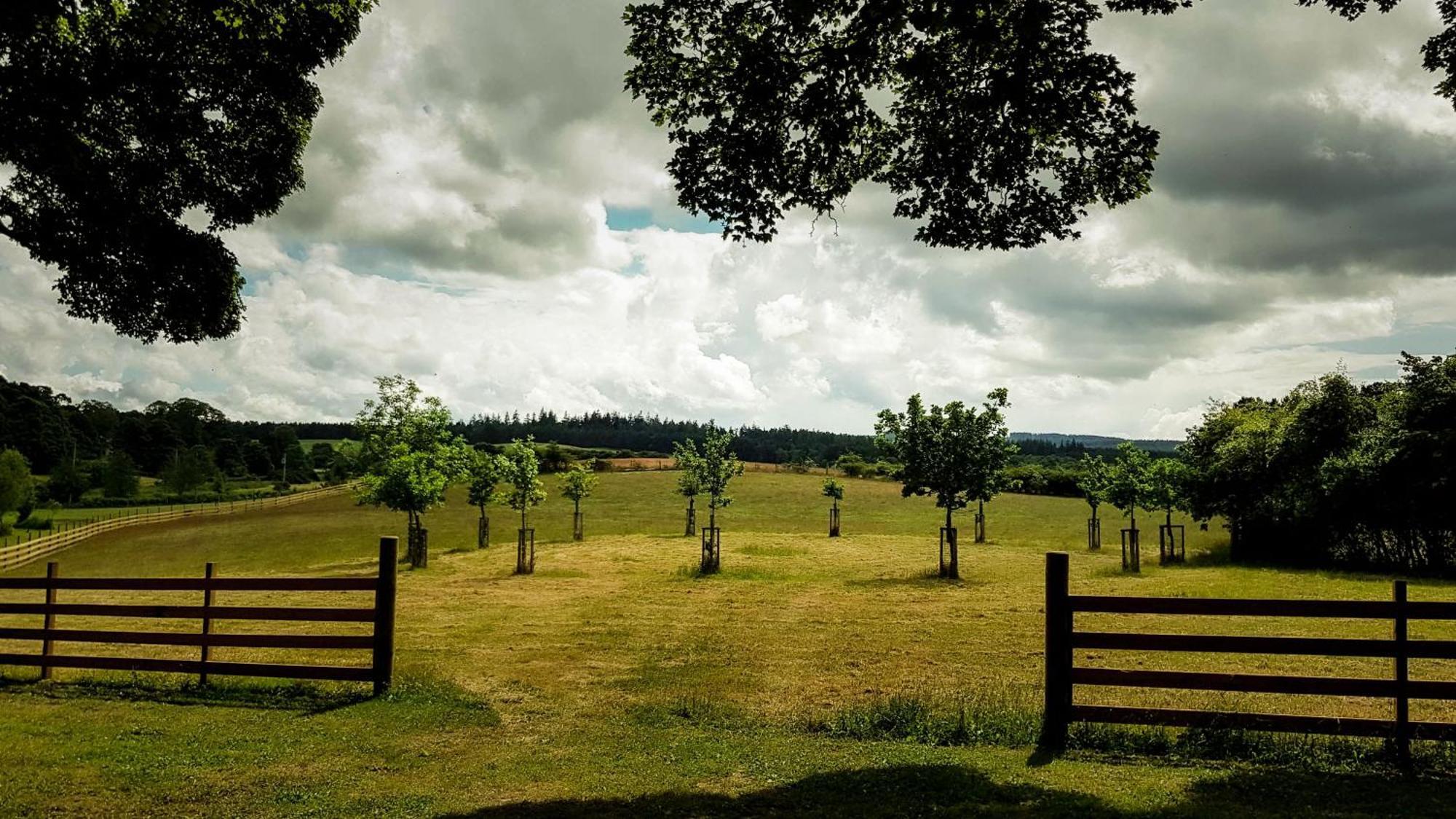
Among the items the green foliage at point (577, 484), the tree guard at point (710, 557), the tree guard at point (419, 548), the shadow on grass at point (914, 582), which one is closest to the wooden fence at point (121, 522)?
the green foliage at point (577, 484)

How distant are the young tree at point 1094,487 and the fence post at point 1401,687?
1391 inches

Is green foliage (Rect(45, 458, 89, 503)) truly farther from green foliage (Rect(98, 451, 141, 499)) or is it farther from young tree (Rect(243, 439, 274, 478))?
young tree (Rect(243, 439, 274, 478))

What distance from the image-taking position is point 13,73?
8742 mm

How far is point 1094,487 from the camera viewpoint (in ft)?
145

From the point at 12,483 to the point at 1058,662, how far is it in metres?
81.8

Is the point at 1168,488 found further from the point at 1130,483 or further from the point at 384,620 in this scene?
the point at 384,620

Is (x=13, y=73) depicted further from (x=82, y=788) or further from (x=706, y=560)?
(x=706, y=560)

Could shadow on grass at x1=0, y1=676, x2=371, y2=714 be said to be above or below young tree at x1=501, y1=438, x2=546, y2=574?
below

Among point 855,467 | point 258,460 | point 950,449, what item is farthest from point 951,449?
point 258,460

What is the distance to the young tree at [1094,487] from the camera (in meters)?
42.0

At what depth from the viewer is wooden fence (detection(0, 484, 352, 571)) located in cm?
4278

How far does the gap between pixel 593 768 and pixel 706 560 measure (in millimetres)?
22180

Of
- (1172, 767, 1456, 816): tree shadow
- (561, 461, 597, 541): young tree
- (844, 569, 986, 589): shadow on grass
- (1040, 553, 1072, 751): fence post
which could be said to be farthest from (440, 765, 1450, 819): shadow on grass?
(561, 461, 597, 541): young tree

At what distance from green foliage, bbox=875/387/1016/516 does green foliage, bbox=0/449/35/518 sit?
71282 mm
